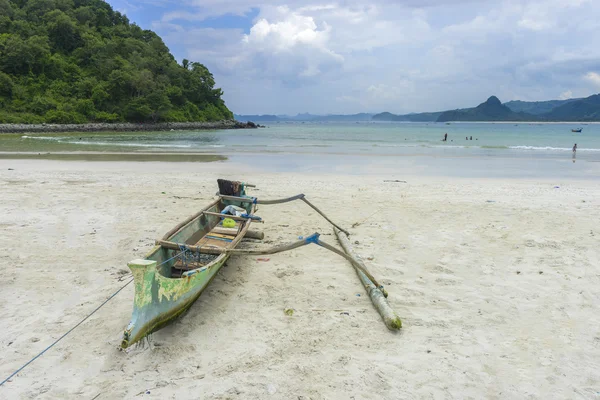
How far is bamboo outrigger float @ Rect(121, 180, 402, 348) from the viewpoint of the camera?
122 inches

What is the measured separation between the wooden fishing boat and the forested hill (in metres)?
58.7

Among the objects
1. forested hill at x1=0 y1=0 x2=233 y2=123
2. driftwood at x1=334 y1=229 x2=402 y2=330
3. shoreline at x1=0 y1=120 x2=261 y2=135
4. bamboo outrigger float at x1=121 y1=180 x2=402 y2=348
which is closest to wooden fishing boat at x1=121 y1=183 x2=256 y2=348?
bamboo outrigger float at x1=121 y1=180 x2=402 y2=348

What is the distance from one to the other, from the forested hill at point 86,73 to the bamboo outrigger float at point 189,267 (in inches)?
2298

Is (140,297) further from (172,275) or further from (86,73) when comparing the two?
(86,73)

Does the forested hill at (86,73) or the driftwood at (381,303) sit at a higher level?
the forested hill at (86,73)

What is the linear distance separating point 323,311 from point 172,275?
76.3 inches

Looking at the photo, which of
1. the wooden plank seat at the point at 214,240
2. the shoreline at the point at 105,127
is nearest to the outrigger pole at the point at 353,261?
the wooden plank seat at the point at 214,240

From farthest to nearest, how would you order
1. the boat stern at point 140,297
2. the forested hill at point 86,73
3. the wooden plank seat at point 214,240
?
the forested hill at point 86,73 < the wooden plank seat at point 214,240 < the boat stern at point 140,297

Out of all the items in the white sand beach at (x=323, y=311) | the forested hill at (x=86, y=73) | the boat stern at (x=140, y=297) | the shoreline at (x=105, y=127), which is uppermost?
the forested hill at (x=86, y=73)

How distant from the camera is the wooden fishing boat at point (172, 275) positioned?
3.07m

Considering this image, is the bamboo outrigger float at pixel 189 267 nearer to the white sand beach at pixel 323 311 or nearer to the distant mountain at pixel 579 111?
the white sand beach at pixel 323 311

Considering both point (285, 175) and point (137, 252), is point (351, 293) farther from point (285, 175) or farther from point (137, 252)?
point (285, 175)

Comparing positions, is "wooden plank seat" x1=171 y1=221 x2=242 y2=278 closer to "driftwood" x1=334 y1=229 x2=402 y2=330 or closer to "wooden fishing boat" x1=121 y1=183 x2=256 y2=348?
"wooden fishing boat" x1=121 y1=183 x2=256 y2=348

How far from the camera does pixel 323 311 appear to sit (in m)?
4.29
